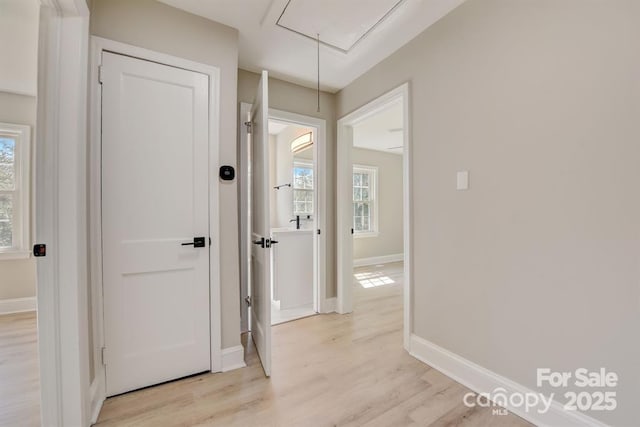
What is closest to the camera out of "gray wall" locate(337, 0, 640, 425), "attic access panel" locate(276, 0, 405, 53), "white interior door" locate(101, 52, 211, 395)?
"gray wall" locate(337, 0, 640, 425)

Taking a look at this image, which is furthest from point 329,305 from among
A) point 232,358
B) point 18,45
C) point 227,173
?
point 18,45

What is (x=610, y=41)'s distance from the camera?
47.3 inches

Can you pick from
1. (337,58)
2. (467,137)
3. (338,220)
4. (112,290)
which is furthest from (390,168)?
(112,290)

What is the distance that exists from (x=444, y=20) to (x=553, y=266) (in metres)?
1.79

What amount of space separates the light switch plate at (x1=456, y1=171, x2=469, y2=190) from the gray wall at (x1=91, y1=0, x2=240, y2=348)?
5.40 ft

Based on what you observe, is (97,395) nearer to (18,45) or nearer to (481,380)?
(481,380)

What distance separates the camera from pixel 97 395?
1534 mm

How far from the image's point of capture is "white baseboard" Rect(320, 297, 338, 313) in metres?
3.06

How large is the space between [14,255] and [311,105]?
3840 millimetres

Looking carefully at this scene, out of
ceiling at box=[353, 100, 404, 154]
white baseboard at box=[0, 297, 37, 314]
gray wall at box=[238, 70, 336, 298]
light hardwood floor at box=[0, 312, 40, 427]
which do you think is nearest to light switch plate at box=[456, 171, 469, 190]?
gray wall at box=[238, 70, 336, 298]

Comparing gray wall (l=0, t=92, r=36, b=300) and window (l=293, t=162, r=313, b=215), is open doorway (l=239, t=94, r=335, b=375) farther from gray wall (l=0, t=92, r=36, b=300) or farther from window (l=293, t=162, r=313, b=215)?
gray wall (l=0, t=92, r=36, b=300)

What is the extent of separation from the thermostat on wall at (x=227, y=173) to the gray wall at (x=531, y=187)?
4.81 feet

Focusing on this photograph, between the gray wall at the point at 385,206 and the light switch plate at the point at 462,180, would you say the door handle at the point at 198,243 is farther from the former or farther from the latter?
the gray wall at the point at 385,206

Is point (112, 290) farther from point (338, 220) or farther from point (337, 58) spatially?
point (337, 58)
